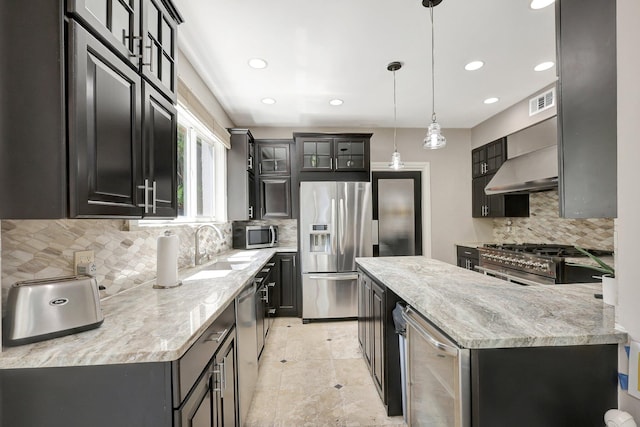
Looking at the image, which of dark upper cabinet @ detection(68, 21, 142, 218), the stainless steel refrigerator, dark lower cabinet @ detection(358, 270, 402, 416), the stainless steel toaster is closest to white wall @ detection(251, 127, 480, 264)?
the stainless steel refrigerator

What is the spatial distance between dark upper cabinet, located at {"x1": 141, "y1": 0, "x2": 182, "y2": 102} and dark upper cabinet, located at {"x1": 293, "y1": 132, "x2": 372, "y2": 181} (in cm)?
236

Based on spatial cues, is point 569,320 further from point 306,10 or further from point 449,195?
point 449,195

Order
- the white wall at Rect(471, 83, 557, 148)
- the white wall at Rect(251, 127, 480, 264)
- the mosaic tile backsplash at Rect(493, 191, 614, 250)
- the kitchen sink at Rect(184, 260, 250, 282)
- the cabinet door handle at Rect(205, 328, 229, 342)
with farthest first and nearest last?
the white wall at Rect(251, 127, 480, 264), the white wall at Rect(471, 83, 557, 148), the mosaic tile backsplash at Rect(493, 191, 614, 250), the kitchen sink at Rect(184, 260, 250, 282), the cabinet door handle at Rect(205, 328, 229, 342)

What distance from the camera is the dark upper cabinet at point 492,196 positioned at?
379 centimetres

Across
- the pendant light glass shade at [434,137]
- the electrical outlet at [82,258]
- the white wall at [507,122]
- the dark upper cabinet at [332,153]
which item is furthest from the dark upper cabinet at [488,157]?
the electrical outlet at [82,258]

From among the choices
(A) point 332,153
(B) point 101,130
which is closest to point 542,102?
(A) point 332,153

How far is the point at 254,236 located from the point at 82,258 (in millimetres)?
2540

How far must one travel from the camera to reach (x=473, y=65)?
2.65 meters

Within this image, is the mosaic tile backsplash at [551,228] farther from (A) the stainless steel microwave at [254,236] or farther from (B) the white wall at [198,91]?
(B) the white wall at [198,91]

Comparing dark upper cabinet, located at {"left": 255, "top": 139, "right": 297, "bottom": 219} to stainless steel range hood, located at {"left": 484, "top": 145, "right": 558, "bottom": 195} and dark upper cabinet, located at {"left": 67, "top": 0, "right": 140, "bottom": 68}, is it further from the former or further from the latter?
dark upper cabinet, located at {"left": 67, "top": 0, "right": 140, "bottom": 68}

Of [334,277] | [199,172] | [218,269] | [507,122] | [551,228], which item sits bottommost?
[334,277]

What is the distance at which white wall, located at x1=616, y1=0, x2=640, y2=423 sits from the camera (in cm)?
89

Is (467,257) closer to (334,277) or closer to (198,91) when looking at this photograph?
(334,277)

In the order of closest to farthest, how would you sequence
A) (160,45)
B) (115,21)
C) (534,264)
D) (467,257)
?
(115,21) → (160,45) → (534,264) → (467,257)
